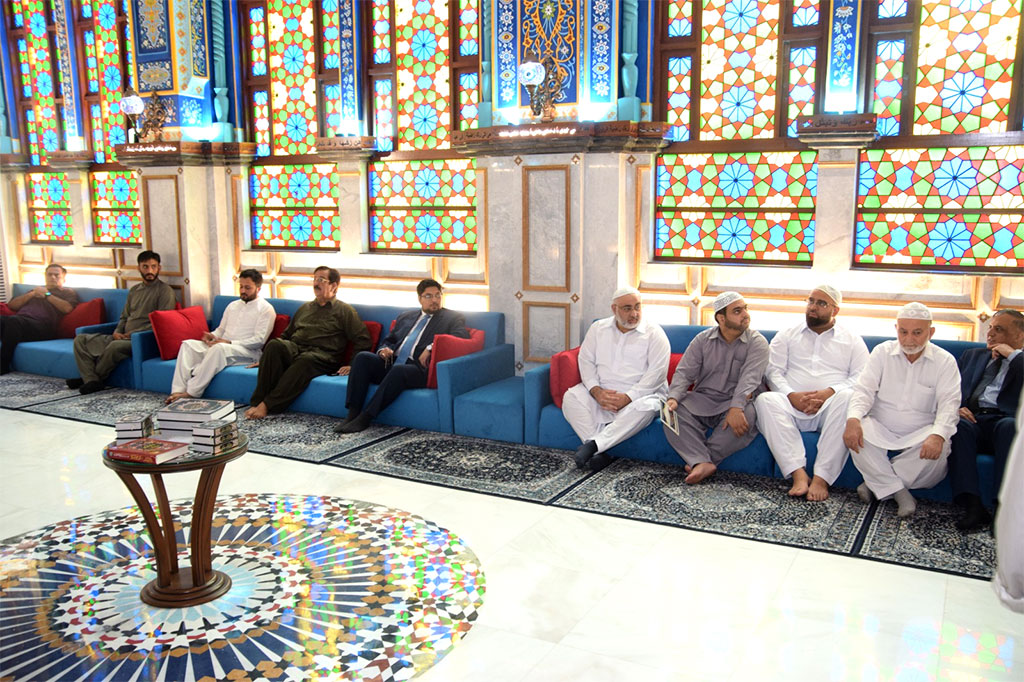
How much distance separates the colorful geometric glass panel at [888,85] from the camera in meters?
5.34

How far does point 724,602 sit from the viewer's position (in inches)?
129

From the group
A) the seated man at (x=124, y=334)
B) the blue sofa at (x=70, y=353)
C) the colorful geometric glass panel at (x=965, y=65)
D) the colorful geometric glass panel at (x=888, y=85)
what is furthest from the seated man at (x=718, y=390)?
the seated man at (x=124, y=334)

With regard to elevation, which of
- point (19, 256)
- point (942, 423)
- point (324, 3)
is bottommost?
point (942, 423)

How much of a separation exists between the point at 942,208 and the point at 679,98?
1.88 metres

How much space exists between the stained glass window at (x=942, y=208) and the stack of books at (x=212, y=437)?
4.20 metres

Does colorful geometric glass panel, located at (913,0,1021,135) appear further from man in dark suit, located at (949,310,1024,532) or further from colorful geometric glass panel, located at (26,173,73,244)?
colorful geometric glass panel, located at (26,173,73,244)

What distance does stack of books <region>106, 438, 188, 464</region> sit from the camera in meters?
3.13

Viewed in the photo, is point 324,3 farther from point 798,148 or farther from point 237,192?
point 798,148

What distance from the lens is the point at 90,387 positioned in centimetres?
709

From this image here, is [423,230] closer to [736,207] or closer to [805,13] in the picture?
[736,207]

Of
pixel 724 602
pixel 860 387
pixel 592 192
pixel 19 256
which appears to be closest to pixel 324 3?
pixel 592 192

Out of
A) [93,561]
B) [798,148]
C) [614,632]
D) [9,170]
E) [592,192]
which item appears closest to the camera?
[614,632]

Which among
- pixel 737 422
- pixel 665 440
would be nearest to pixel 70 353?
pixel 665 440

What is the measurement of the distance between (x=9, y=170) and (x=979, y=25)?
30.6 ft
